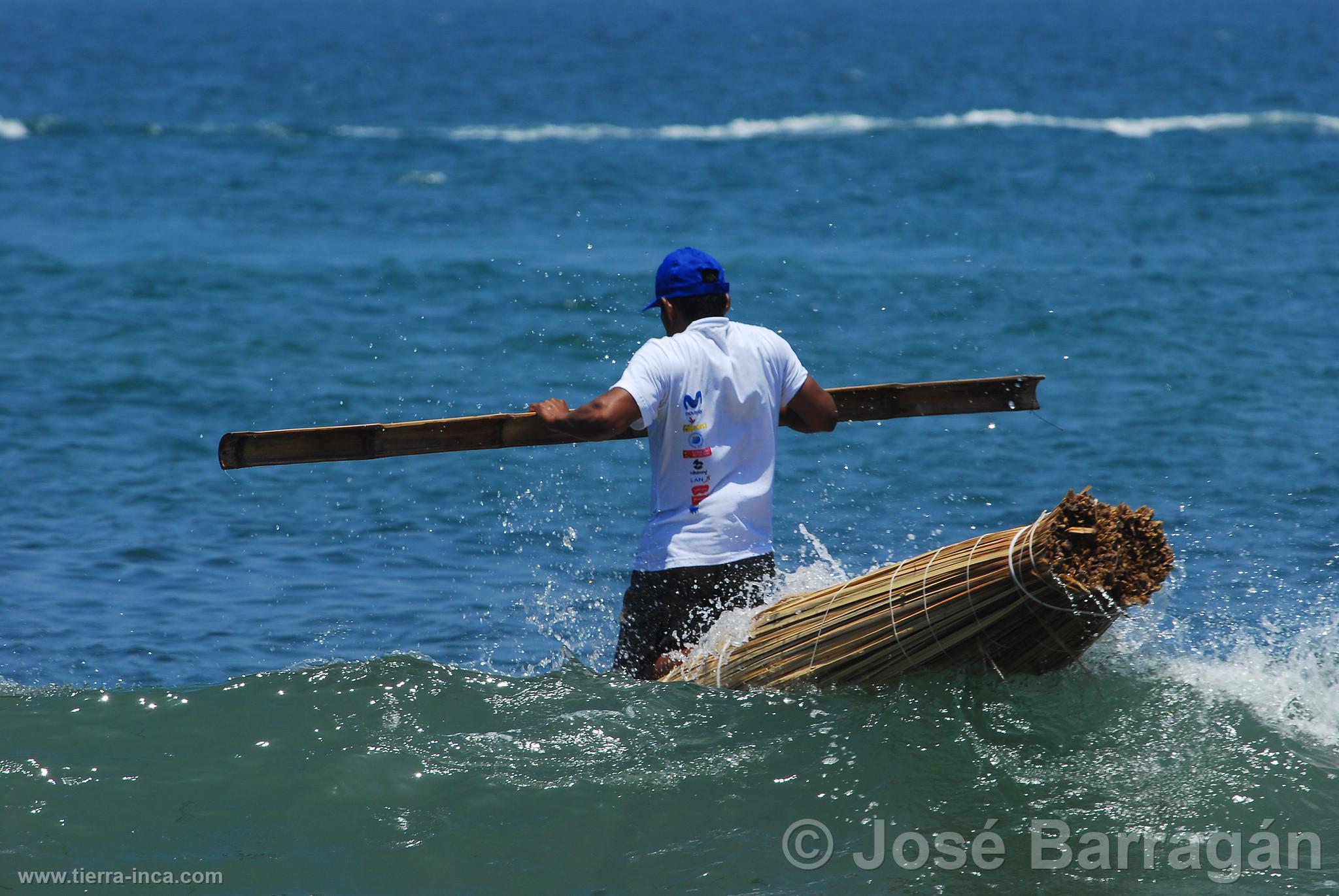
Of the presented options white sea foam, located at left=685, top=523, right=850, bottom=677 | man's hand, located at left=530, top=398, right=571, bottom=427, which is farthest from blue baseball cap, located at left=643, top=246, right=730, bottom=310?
white sea foam, located at left=685, top=523, right=850, bottom=677

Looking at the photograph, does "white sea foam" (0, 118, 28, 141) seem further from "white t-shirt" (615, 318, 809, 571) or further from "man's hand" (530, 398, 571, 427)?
"white t-shirt" (615, 318, 809, 571)

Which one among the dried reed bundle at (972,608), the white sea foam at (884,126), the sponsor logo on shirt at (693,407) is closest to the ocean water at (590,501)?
the dried reed bundle at (972,608)

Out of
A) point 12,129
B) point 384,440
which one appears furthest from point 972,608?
point 12,129

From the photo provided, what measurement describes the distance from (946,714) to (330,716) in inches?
98.1

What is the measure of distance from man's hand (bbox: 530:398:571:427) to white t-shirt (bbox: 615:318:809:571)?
28 centimetres

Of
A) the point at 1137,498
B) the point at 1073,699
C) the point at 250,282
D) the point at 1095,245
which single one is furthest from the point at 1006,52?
the point at 1073,699

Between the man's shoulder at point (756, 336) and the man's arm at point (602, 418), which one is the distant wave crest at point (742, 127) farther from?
the man's arm at point (602, 418)

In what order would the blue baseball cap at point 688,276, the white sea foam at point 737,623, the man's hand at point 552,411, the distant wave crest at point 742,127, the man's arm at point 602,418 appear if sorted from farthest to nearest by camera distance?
1. the distant wave crest at point 742,127
2. the white sea foam at point 737,623
3. the blue baseball cap at point 688,276
4. the man's hand at point 552,411
5. the man's arm at point 602,418

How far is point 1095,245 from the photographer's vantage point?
17.9 m

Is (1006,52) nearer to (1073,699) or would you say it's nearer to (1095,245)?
(1095,245)

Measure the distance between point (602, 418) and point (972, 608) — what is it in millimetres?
1427

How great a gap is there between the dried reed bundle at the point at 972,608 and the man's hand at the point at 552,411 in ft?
3.49

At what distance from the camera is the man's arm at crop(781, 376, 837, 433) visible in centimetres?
535

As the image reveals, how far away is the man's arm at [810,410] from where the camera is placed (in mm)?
5352
